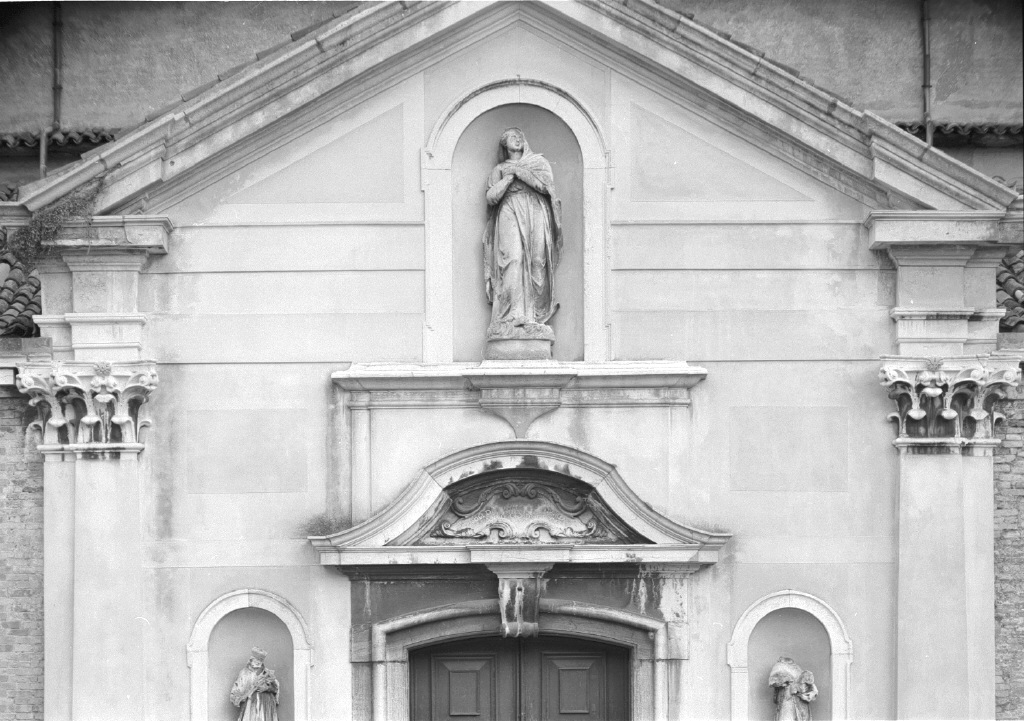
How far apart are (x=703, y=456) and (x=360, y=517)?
2603mm

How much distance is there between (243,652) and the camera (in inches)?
451

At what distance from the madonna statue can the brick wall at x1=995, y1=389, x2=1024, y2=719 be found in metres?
3.55

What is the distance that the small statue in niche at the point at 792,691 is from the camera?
1114cm

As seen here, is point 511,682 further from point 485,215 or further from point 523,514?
point 485,215

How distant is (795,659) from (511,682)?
215 cm

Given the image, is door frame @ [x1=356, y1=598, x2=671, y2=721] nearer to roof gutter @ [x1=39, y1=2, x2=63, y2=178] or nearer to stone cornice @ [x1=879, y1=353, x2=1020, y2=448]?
stone cornice @ [x1=879, y1=353, x2=1020, y2=448]

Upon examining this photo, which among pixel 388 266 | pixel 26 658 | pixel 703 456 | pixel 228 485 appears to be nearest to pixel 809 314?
pixel 703 456

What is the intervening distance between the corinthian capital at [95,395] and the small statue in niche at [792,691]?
5056 mm

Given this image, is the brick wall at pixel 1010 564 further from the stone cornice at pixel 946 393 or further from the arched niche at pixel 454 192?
the arched niche at pixel 454 192

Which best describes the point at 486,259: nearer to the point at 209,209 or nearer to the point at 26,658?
the point at 209,209

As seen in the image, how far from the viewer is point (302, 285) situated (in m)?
11.5

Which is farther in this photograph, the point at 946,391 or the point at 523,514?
the point at 523,514

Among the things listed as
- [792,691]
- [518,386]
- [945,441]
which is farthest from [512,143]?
[792,691]

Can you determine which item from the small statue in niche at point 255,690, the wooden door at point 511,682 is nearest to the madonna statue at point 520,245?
the wooden door at point 511,682
